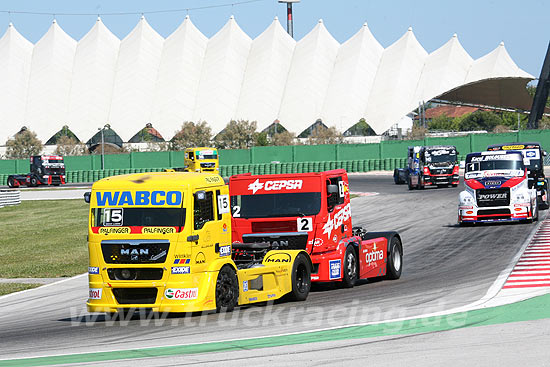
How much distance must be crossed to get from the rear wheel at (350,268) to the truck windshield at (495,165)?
13054 millimetres

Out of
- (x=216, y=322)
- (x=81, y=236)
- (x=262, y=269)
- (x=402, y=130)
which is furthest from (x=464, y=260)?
(x=402, y=130)

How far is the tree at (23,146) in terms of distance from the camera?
12156cm

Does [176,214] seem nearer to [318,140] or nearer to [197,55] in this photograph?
[318,140]

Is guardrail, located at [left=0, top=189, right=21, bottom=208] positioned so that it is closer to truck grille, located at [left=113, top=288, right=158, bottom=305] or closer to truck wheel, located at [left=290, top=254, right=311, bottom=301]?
truck wheel, located at [left=290, top=254, right=311, bottom=301]

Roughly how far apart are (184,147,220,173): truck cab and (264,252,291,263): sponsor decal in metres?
51.6

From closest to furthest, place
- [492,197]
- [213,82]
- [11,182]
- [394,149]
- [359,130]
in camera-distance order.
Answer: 1. [492,197]
2. [11,182]
3. [394,149]
4. [359,130]
5. [213,82]

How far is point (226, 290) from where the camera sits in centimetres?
1345

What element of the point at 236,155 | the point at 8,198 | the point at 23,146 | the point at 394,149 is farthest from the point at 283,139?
the point at 8,198

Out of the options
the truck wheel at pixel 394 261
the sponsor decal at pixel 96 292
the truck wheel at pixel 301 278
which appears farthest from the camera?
the truck wheel at pixel 394 261

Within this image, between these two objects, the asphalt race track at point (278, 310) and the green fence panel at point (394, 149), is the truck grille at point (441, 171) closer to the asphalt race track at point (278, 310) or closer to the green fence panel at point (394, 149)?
the asphalt race track at point (278, 310)

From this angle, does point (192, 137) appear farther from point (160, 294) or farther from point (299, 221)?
point (160, 294)

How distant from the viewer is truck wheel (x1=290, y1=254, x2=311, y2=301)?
14633 millimetres

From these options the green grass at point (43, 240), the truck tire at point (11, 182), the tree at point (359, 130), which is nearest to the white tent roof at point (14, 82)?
the tree at point (359, 130)

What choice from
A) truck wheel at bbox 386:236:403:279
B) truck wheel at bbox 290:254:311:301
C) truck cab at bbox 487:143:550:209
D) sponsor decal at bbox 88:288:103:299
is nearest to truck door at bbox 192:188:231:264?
truck wheel at bbox 290:254:311:301
